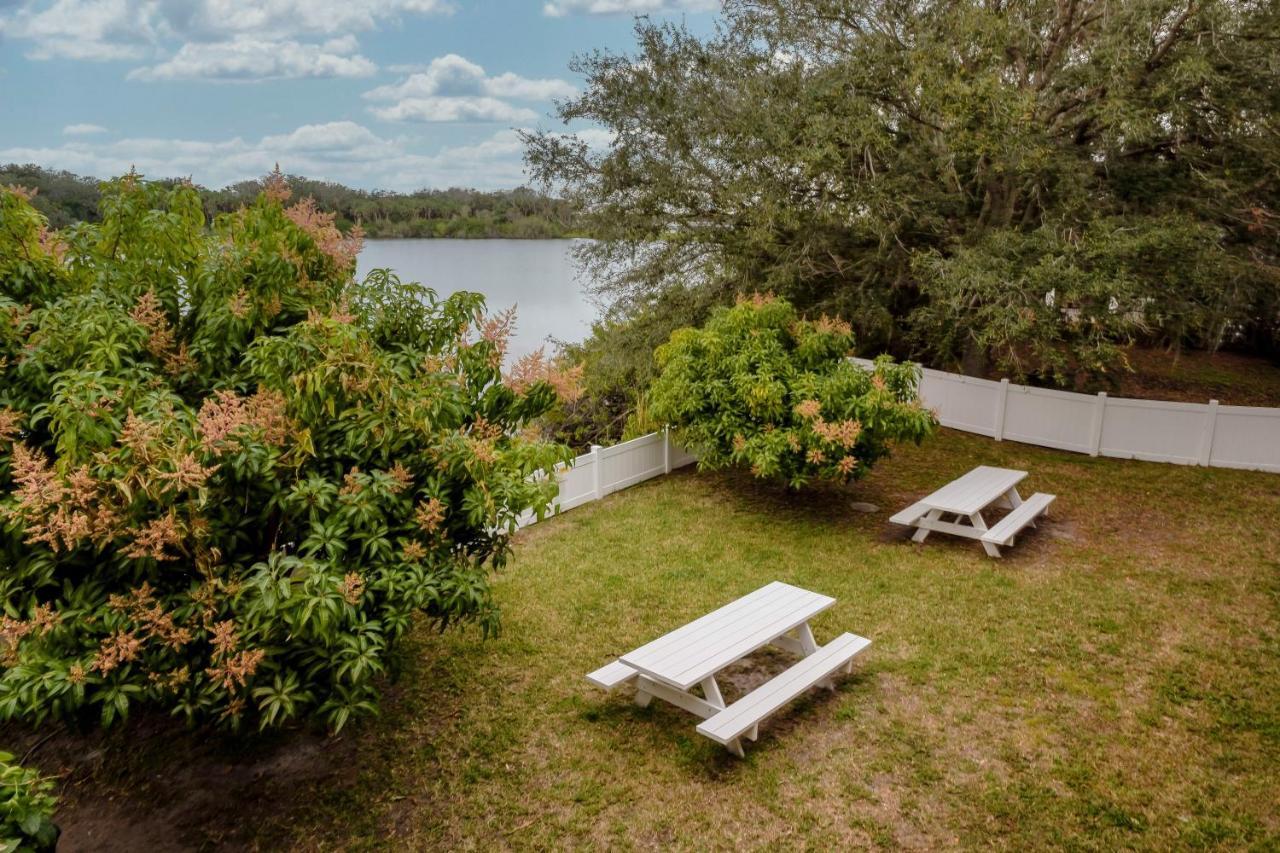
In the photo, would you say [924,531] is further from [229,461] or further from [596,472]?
[229,461]

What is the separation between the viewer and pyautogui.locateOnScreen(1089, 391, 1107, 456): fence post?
1189 centimetres

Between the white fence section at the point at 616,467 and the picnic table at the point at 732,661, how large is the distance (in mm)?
4059

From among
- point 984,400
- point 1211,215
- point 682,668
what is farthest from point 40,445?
point 1211,215

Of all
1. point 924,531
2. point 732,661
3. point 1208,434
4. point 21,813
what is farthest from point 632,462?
point 21,813

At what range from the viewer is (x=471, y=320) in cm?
517

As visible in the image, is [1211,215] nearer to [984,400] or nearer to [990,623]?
[984,400]

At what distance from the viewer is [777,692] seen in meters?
5.48

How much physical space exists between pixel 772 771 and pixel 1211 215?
11572 millimetres

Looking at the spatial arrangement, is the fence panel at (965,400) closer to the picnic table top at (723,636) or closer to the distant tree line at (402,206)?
the distant tree line at (402,206)

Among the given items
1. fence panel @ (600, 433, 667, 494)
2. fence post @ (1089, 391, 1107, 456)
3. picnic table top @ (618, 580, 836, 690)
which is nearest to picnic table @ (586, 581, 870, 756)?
picnic table top @ (618, 580, 836, 690)

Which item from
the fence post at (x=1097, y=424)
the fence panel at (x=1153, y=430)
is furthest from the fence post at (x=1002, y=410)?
the fence panel at (x=1153, y=430)

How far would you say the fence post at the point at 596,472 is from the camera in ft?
34.7

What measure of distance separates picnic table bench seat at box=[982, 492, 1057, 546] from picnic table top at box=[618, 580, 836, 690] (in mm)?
3021

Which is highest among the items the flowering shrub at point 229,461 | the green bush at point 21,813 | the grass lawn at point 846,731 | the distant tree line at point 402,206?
the distant tree line at point 402,206
